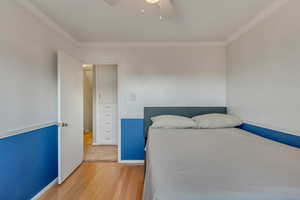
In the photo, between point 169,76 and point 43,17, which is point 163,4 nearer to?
point 43,17

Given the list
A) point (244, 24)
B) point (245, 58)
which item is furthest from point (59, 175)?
point (244, 24)

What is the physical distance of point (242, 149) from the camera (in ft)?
5.49

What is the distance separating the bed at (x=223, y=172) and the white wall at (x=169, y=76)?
1589 mm

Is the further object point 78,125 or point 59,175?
point 78,125

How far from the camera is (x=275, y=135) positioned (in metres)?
2.09

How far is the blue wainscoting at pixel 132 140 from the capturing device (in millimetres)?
3400

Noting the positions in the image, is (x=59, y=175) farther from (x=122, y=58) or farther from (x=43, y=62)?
(x=122, y=58)

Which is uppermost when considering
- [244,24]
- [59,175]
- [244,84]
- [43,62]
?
[244,24]

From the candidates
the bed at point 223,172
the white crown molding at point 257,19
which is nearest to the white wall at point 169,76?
the white crown molding at point 257,19

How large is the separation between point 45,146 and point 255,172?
2365 millimetres

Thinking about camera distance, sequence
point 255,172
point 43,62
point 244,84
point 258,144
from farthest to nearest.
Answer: point 244,84
point 43,62
point 258,144
point 255,172

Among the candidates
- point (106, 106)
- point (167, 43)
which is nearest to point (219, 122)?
point (167, 43)

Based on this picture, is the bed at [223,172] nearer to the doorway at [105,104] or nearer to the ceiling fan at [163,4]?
the ceiling fan at [163,4]

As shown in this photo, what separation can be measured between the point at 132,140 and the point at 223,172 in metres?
2.41
